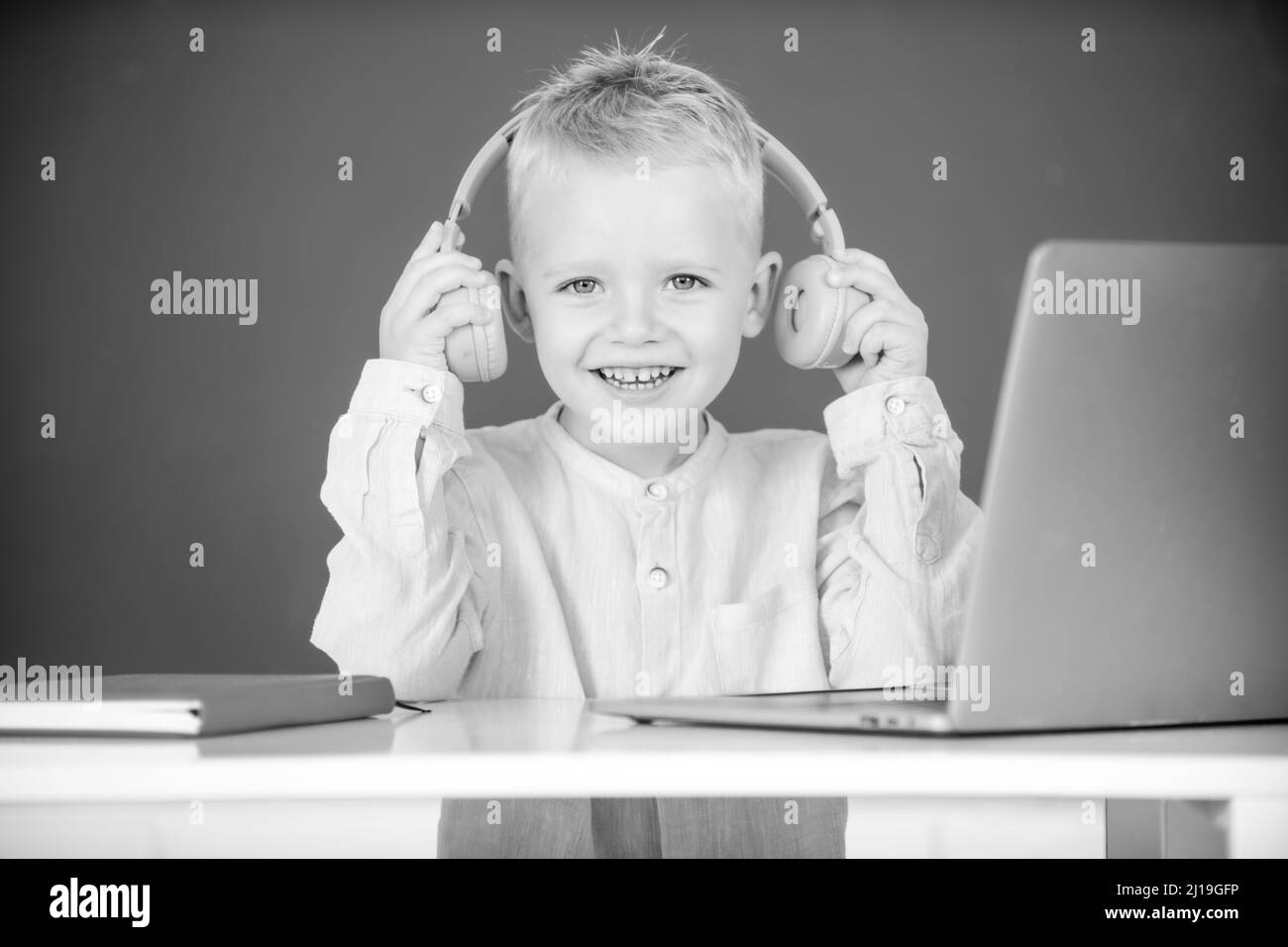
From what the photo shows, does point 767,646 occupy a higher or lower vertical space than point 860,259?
lower

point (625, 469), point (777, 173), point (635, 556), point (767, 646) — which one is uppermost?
point (777, 173)

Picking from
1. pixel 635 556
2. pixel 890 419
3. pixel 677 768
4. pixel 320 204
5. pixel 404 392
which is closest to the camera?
pixel 677 768

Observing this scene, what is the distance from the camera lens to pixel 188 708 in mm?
621

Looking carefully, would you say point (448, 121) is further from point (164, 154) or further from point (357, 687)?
point (357, 687)

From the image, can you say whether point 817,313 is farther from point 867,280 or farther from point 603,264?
point 603,264

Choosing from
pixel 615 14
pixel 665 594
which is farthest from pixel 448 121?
pixel 665 594

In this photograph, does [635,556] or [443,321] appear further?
[635,556]

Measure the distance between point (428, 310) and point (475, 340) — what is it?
0.17 feet

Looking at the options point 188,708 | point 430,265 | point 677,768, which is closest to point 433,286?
point 430,265

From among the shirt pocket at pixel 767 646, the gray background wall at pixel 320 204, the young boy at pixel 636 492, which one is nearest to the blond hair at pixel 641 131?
the young boy at pixel 636 492

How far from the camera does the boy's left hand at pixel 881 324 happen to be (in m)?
1.34

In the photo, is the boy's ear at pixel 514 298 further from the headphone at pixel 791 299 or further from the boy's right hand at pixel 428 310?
the boy's right hand at pixel 428 310

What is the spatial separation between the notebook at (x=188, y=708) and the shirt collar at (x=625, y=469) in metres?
0.73
